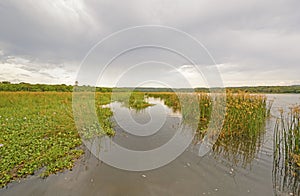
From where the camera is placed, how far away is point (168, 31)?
5.60m

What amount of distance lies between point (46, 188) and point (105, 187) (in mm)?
1013

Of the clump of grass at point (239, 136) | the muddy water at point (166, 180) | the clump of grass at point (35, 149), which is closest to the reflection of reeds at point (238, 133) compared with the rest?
the clump of grass at point (239, 136)

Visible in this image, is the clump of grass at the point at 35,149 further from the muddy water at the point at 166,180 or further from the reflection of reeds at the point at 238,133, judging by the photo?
the reflection of reeds at the point at 238,133

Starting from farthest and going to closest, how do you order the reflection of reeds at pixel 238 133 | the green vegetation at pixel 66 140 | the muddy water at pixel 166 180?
the reflection of reeds at pixel 238 133
the green vegetation at pixel 66 140
the muddy water at pixel 166 180

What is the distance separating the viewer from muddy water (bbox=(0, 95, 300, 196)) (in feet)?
10.4

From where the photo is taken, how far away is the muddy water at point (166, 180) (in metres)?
3.18

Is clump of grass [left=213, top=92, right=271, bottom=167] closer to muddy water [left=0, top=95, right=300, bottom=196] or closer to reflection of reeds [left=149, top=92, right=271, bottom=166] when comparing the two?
reflection of reeds [left=149, top=92, right=271, bottom=166]

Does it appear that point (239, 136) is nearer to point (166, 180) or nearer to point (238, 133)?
point (238, 133)

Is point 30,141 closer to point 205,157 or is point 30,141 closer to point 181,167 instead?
point 181,167

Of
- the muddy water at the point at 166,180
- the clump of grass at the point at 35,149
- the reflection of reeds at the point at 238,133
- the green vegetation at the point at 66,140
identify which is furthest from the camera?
the reflection of reeds at the point at 238,133

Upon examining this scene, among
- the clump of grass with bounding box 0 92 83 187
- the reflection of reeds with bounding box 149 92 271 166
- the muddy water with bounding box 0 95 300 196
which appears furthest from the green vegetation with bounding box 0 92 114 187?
the reflection of reeds with bounding box 149 92 271 166

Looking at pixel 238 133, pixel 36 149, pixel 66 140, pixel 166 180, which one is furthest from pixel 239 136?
pixel 36 149

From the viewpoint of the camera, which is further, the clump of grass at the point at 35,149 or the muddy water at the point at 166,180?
the clump of grass at the point at 35,149

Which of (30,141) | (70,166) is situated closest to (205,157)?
(70,166)
